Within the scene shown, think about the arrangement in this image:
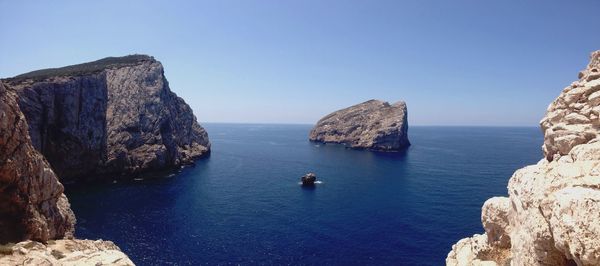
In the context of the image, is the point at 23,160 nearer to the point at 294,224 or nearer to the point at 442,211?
the point at 294,224

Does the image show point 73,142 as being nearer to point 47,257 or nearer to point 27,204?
point 27,204

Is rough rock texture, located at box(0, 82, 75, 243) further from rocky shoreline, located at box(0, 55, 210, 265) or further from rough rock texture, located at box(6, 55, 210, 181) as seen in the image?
rough rock texture, located at box(6, 55, 210, 181)

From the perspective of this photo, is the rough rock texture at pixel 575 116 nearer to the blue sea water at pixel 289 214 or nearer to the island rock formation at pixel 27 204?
the island rock formation at pixel 27 204

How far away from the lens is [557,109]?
22.0 m

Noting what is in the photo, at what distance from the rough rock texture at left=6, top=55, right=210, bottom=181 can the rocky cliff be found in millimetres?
114952

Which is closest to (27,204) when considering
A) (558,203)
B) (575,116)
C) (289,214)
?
(558,203)

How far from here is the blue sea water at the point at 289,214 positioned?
2443 inches

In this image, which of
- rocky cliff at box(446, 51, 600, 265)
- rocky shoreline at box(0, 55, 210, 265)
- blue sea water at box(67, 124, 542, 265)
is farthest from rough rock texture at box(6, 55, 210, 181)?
rocky cliff at box(446, 51, 600, 265)

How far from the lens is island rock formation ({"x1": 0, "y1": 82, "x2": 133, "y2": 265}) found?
1130 inches

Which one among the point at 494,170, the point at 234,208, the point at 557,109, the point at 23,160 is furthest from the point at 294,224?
the point at 494,170

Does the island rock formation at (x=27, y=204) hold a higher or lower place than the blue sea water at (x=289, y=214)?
higher

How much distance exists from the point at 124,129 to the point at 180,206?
58598 millimetres

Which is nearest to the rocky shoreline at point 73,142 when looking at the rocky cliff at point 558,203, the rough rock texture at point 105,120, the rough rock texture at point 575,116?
the rough rock texture at point 105,120

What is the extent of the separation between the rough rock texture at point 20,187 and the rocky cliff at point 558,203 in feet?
A: 128
